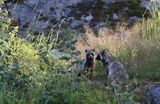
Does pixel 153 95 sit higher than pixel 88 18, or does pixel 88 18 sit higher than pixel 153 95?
pixel 88 18

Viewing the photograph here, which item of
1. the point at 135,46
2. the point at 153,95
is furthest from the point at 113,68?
the point at 135,46

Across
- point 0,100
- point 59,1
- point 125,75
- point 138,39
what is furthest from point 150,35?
point 0,100

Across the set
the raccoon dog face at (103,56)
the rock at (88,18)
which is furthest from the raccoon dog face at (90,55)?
the rock at (88,18)

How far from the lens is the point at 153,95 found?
664cm

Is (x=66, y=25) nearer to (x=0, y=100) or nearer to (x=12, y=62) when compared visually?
(x=12, y=62)

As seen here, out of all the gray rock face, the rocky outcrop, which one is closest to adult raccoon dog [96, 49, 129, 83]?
the gray rock face

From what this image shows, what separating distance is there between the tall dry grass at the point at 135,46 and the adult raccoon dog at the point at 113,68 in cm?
36

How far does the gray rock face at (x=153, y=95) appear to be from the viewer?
653 centimetres

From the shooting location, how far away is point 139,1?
13.5 m

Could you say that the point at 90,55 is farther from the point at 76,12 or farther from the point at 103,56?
the point at 76,12

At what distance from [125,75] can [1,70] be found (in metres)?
1.95

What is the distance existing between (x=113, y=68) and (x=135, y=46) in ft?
6.54

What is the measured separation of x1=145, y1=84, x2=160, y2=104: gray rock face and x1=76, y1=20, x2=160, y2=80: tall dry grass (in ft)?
4.00

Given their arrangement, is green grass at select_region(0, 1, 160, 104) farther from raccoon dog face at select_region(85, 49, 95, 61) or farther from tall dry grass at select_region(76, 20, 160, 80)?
raccoon dog face at select_region(85, 49, 95, 61)
